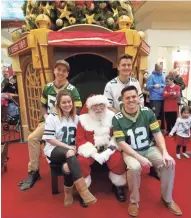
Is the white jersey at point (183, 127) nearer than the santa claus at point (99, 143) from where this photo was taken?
No

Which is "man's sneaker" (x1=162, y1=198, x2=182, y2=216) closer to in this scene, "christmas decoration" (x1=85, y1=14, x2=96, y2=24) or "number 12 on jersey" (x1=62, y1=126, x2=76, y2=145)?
"number 12 on jersey" (x1=62, y1=126, x2=76, y2=145)

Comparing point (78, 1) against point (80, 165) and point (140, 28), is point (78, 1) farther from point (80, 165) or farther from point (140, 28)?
point (140, 28)

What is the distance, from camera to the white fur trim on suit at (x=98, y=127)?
8.50ft

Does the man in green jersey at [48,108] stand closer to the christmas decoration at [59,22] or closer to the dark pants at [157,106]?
the christmas decoration at [59,22]

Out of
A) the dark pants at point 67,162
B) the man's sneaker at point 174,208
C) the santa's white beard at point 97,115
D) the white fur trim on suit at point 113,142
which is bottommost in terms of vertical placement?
the man's sneaker at point 174,208

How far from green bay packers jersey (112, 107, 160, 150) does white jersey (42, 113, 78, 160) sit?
478 millimetres

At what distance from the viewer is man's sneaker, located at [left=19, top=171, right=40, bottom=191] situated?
2869 millimetres

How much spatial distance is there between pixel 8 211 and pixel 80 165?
839 millimetres

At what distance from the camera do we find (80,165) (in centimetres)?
243

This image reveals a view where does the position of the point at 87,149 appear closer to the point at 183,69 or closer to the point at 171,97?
the point at 171,97

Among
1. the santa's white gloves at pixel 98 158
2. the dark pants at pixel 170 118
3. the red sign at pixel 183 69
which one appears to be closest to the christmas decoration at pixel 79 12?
the dark pants at pixel 170 118

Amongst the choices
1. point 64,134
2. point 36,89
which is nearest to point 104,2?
point 36,89

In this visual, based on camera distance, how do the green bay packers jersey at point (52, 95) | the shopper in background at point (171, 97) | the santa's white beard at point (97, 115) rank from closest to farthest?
the santa's white beard at point (97, 115)
the green bay packers jersey at point (52, 95)
the shopper in background at point (171, 97)

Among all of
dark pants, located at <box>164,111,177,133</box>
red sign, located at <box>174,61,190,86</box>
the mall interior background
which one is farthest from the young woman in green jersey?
red sign, located at <box>174,61,190,86</box>
